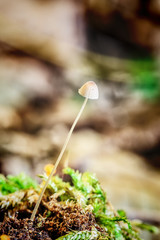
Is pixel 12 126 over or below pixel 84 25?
Result: below

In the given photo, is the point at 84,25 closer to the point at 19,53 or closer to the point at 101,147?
Result: the point at 19,53

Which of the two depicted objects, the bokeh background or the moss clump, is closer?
the moss clump

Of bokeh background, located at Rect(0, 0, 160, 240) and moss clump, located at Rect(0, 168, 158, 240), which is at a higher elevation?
bokeh background, located at Rect(0, 0, 160, 240)

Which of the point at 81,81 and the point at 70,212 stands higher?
the point at 81,81

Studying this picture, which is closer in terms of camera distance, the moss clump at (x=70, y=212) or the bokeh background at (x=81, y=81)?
the moss clump at (x=70, y=212)

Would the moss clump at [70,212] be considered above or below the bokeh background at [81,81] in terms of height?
below

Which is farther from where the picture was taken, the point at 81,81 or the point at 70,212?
the point at 81,81

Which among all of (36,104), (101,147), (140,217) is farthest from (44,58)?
(140,217)

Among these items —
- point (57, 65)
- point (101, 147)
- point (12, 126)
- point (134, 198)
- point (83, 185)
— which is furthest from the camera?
point (57, 65)
